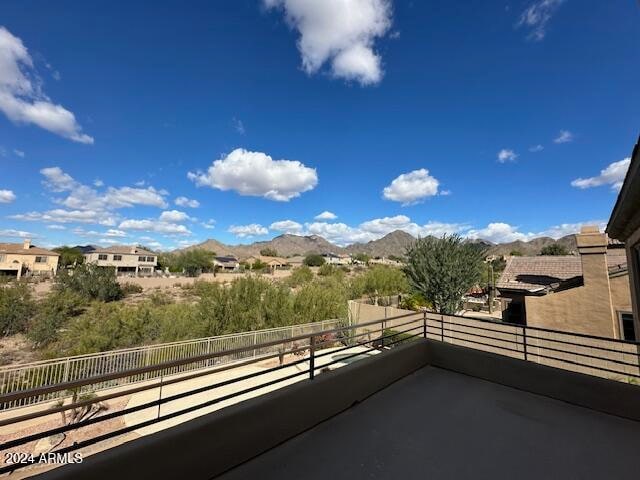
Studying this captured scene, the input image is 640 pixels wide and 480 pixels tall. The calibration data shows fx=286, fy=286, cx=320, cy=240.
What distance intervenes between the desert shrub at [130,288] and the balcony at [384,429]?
1029 inches

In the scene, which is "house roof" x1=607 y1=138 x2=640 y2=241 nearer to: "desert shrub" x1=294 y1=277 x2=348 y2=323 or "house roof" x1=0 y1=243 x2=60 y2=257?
"desert shrub" x1=294 y1=277 x2=348 y2=323

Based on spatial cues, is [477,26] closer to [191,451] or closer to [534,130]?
[534,130]

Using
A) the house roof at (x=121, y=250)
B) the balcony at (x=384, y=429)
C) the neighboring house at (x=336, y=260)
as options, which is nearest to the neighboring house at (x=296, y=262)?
the neighboring house at (x=336, y=260)

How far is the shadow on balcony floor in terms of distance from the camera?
1997 mm

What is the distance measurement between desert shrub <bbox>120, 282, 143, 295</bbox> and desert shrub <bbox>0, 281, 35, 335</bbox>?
338 inches

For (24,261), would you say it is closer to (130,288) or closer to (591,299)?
(130,288)

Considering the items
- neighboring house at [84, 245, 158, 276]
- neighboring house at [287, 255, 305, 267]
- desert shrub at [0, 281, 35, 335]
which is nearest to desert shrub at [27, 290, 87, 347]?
desert shrub at [0, 281, 35, 335]

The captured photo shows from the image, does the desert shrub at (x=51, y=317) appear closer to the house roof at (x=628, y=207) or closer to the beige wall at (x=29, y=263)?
the house roof at (x=628, y=207)

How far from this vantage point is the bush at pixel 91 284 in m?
21.2

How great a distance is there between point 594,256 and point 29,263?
50.7m

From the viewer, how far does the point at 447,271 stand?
12.2 m

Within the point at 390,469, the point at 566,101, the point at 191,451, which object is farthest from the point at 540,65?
the point at 191,451

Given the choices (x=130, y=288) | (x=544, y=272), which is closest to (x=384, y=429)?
(x=544, y=272)

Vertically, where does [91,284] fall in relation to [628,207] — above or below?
below
